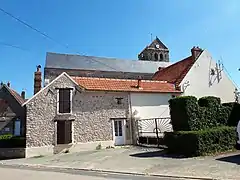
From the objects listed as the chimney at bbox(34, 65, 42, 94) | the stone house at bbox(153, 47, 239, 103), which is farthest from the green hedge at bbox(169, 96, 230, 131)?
the chimney at bbox(34, 65, 42, 94)

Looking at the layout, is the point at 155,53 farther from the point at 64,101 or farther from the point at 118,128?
the point at 64,101

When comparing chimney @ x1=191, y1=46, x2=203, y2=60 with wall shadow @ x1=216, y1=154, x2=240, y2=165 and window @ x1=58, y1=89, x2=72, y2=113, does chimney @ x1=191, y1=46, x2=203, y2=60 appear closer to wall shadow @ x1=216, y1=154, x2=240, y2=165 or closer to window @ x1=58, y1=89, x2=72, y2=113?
window @ x1=58, y1=89, x2=72, y2=113

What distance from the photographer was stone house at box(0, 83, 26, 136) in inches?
966

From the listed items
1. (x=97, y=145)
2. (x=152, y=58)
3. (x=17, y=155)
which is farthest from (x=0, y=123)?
(x=152, y=58)

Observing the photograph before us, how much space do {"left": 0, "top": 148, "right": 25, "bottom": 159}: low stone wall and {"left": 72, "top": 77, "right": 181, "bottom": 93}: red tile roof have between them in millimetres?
6314

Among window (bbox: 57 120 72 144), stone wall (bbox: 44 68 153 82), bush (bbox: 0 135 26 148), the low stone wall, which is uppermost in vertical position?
stone wall (bbox: 44 68 153 82)

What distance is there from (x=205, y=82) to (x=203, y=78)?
42 cm

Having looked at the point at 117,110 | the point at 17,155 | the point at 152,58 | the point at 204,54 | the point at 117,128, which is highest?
the point at 152,58

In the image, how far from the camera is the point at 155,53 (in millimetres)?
54281

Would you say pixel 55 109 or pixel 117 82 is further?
pixel 117 82

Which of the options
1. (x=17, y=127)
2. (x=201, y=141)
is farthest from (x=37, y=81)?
(x=201, y=141)

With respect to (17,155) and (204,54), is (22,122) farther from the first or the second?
(204,54)

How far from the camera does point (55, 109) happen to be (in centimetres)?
1773

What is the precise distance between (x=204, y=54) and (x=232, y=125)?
10942mm
